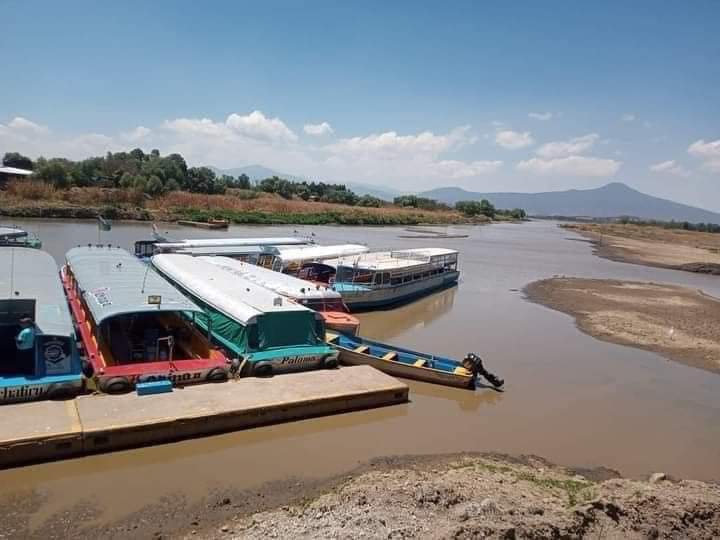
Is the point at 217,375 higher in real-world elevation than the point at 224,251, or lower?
lower

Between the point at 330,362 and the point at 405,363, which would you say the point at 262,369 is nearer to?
the point at 330,362

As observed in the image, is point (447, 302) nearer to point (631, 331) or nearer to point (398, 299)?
point (398, 299)

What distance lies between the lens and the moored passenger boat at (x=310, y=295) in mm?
19000

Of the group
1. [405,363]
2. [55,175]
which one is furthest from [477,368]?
[55,175]

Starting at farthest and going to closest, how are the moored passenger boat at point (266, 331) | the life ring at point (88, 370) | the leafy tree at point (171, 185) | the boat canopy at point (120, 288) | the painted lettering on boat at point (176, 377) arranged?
the leafy tree at point (171, 185), the moored passenger boat at point (266, 331), the boat canopy at point (120, 288), the life ring at point (88, 370), the painted lettering on boat at point (176, 377)

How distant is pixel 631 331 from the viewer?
82.9ft

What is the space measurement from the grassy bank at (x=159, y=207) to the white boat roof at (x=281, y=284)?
4511 cm

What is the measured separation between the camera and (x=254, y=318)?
14.4 metres

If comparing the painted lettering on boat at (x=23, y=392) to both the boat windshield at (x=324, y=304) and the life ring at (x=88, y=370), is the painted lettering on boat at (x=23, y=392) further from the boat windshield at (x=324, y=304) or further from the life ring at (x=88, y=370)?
the boat windshield at (x=324, y=304)

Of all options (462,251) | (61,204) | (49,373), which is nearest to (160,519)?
(49,373)

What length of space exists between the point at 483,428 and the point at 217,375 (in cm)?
682

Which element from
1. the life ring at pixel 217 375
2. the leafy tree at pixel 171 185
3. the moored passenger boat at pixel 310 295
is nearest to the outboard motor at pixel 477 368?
the moored passenger boat at pixel 310 295

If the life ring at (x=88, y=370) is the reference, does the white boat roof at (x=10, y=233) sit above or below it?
above

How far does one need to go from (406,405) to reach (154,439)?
6.41 meters
